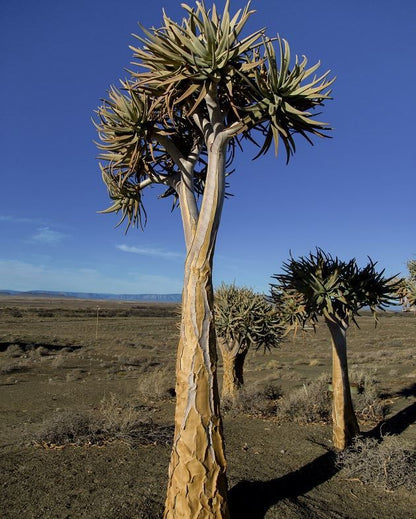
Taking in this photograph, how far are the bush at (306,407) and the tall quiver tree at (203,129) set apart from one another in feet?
23.5

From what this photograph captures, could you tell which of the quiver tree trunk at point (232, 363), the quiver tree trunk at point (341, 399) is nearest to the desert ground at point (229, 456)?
the quiver tree trunk at point (341, 399)

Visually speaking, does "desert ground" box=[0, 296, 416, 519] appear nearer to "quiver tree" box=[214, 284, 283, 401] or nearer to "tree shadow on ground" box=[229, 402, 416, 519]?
"tree shadow on ground" box=[229, 402, 416, 519]

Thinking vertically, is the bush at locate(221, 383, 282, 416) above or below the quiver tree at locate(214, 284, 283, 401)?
below

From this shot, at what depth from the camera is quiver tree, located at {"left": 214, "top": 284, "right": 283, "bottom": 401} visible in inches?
533

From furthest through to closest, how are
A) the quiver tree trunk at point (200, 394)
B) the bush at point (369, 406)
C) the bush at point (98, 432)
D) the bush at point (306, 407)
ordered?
the bush at point (369, 406)
the bush at point (306, 407)
the bush at point (98, 432)
the quiver tree trunk at point (200, 394)

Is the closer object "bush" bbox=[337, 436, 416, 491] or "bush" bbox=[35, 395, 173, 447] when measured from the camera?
"bush" bbox=[337, 436, 416, 491]

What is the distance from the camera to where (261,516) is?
541cm

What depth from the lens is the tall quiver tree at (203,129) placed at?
15.1ft

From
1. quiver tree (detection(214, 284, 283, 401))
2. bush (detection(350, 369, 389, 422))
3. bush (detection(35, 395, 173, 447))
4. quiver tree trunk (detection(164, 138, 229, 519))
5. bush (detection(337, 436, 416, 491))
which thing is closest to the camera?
quiver tree trunk (detection(164, 138, 229, 519))

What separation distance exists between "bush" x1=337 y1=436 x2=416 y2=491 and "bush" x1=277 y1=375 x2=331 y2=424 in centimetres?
375

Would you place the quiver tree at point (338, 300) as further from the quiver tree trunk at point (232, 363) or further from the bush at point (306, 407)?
the quiver tree trunk at point (232, 363)

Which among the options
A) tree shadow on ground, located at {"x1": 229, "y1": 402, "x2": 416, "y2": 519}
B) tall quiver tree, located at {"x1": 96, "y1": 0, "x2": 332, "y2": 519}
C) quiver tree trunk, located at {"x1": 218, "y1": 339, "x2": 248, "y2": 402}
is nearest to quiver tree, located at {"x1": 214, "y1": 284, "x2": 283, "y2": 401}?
quiver tree trunk, located at {"x1": 218, "y1": 339, "x2": 248, "y2": 402}

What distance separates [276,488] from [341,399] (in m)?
2.76

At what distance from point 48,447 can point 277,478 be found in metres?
4.17
